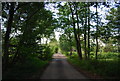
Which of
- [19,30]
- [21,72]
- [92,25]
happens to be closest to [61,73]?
[21,72]

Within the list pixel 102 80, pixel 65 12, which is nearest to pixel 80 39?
pixel 65 12

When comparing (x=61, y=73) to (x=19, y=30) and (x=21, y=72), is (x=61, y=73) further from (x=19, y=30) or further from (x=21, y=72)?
(x=19, y=30)

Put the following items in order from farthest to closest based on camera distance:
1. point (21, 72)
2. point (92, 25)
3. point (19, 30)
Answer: point (92, 25), point (19, 30), point (21, 72)

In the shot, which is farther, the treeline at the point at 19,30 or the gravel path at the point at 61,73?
the gravel path at the point at 61,73

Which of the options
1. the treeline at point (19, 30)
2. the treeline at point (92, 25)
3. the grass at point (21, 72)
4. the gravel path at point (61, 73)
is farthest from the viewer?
the treeline at point (92, 25)

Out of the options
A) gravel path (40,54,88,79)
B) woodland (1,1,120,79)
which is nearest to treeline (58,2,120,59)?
woodland (1,1,120,79)

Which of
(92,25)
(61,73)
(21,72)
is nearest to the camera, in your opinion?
(21,72)

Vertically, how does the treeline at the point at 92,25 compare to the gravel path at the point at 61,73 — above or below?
above

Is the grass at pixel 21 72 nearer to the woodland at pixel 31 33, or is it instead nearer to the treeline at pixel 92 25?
the woodland at pixel 31 33

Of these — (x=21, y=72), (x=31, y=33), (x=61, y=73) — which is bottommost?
(x=61, y=73)

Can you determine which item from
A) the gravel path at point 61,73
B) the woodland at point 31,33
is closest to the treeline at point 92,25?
the woodland at point 31,33

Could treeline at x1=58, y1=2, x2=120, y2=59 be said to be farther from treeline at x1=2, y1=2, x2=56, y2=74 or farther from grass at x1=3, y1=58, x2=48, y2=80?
grass at x1=3, y1=58, x2=48, y2=80

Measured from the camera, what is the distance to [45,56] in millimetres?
31531

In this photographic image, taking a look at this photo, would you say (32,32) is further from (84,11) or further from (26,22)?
(84,11)
